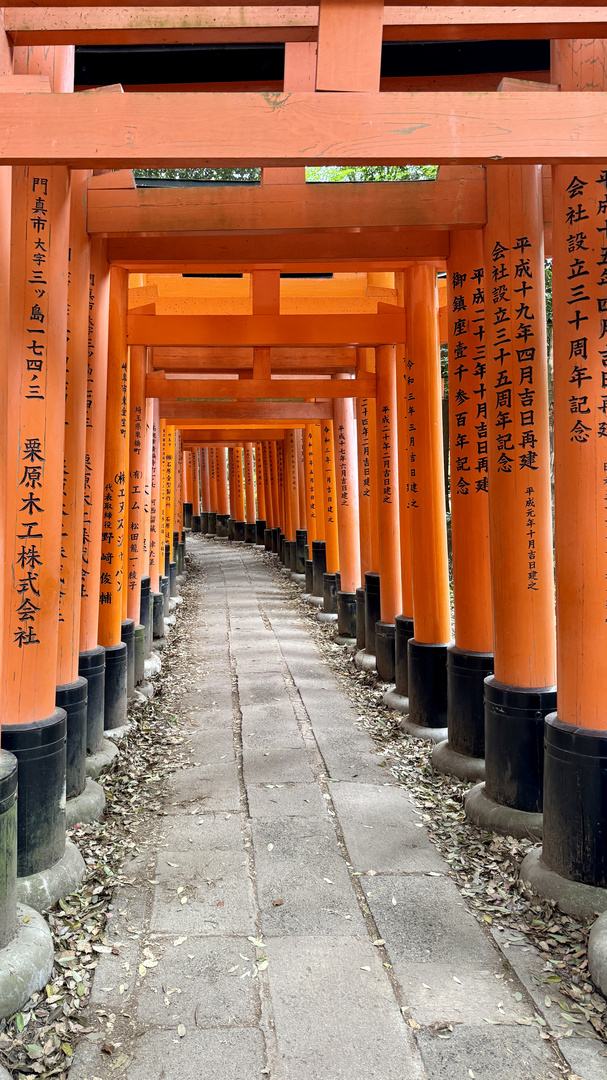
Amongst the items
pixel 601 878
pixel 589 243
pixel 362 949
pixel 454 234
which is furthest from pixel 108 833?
pixel 454 234

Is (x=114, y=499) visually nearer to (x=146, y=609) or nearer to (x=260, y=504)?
(x=146, y=609)

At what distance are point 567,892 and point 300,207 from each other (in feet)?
11.6

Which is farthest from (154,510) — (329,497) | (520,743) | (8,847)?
(8,847)

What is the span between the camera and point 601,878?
3174 mm

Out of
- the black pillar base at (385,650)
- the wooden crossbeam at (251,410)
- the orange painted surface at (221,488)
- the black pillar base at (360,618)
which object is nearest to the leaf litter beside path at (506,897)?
the black pillar base at (385,650)

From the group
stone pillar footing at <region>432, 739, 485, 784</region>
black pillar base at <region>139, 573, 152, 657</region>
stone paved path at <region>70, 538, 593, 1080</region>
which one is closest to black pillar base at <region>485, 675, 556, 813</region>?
stone paved path at <region>70, 538, 593, 1080</region>

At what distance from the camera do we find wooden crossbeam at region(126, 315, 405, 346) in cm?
688

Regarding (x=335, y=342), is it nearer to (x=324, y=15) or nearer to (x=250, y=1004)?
(x=324, y=15)

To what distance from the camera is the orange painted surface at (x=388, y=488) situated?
7520mm

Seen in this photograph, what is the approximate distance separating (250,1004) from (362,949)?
1.79 feet

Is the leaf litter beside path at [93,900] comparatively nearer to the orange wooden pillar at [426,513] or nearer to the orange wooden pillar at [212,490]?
the orange wooden pillar at [426,513]

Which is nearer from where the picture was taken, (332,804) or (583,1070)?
(583,1070)

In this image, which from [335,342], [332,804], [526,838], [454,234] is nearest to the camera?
[526,838]

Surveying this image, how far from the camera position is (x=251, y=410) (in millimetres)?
11031
